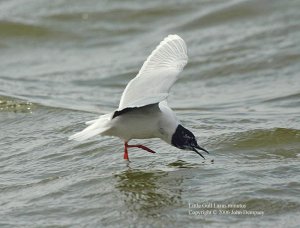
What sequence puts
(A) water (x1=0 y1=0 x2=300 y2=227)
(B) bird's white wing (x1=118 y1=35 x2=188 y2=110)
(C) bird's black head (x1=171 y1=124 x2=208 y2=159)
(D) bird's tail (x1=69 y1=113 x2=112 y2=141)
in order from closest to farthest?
(B) bird's white wing (x1=118 y1=35 x2=188 y2=110)
(A) water (x1=0 y1=0 x2=300 y2=227)
(D) bird's tail (x1=69 y1=113 x2=112 y2=141)
(C) bird's black head (x1=171 y1=124 x2=208 y2=159)

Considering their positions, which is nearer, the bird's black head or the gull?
the gull

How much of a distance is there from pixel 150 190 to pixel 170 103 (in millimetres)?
4134

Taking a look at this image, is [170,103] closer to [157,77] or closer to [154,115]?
[154,115]

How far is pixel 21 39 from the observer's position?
14758mm

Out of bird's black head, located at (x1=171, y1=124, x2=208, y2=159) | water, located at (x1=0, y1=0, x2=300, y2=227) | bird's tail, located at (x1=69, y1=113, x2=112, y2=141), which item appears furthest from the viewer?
bird's black head, located at (x1=171, y1=124, x2=208, y2=159)

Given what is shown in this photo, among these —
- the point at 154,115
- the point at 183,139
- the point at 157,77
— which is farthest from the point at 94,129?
the point at 183,139

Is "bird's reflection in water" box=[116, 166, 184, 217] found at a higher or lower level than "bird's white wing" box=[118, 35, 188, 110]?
lower

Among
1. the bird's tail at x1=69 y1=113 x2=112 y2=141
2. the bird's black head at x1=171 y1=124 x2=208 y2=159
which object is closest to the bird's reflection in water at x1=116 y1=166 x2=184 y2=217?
the bird's black head at x1=171 y1=124 x2=208 y2=159

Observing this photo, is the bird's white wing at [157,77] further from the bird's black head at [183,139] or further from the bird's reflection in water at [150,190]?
the bird's reflection in water at [150,190]

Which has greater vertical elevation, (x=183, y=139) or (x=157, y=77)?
(x=157, y=77)

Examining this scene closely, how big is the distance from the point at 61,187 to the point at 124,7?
9.39 meters

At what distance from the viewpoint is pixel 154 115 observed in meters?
6.92

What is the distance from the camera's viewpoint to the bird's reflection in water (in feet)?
20.5

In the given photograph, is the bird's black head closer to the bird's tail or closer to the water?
the water
